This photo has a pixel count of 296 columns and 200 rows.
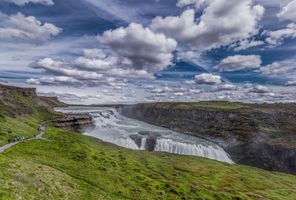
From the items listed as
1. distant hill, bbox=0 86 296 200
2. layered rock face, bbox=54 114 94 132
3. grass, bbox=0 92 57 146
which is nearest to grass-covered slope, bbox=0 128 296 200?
distant hill, bbox=0 86 296 200

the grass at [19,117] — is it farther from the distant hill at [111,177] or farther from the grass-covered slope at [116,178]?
the grass-covered slope at [116,178]

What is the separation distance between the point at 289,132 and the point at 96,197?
196562 mm

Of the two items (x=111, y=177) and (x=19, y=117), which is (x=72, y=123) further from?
(x=111, y=177)

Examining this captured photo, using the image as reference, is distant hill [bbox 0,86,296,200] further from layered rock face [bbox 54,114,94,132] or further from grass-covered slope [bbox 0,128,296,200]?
layered rock face [bbox 54,114,94,132]

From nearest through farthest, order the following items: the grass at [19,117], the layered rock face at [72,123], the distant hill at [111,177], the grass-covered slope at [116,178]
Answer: the grass-covered slope at [116,178], the distant hill at [111,177], the grass at [19,117], the layered rock face at [72,123]

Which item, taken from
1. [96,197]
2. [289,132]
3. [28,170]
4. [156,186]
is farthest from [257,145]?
[28,170]

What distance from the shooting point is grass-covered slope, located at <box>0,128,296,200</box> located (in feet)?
120

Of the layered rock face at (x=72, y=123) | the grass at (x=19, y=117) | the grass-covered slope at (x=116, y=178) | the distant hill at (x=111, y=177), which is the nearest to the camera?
the grass-covered slope at (x=116, y=178)

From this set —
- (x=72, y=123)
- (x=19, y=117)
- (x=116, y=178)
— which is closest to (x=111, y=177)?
(x=116, y=178)

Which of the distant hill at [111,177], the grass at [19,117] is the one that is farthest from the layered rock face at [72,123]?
the distant hill at [111,177]

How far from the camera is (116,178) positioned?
6775 cm

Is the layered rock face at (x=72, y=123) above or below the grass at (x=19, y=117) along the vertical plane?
below

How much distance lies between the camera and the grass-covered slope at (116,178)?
36.6 meters

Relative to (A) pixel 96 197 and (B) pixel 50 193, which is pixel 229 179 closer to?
(A) pixel 96 197
